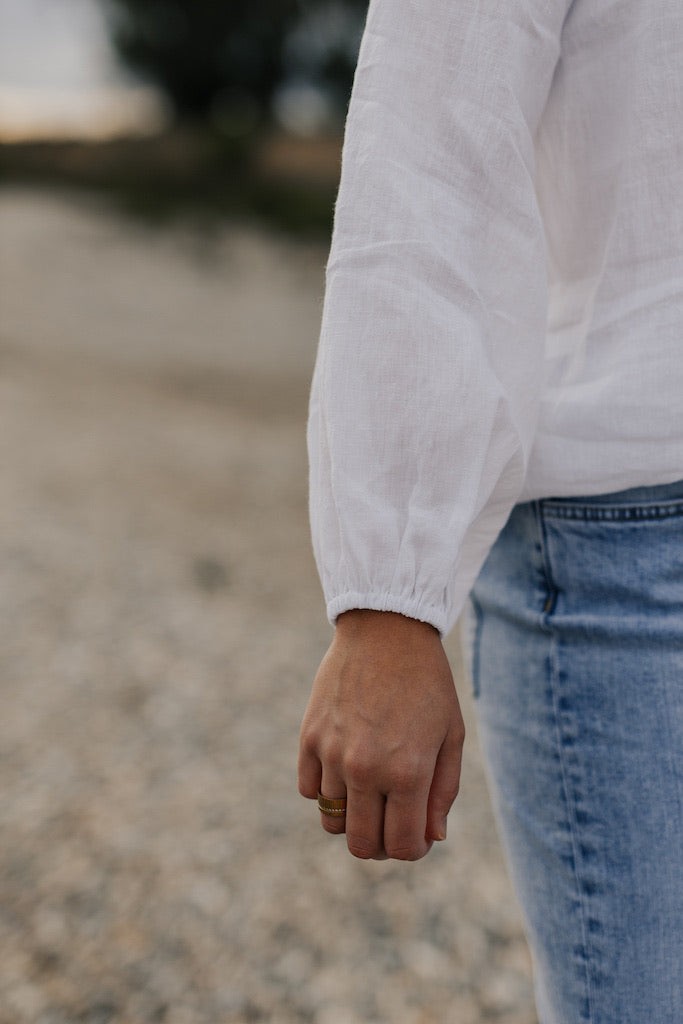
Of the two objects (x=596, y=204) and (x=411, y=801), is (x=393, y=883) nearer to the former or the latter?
(x=411, y=801)

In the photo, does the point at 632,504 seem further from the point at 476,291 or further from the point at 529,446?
the point at 476,291

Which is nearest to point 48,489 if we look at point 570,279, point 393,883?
point 393,883

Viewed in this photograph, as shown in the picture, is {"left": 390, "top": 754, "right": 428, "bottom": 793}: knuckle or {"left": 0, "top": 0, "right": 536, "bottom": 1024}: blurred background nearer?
{"left": 390, "top": 754, "right": 428, "bottom": 793}: knuckle

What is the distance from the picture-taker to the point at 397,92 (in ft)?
2.61

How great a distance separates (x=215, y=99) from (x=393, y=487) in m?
25.2

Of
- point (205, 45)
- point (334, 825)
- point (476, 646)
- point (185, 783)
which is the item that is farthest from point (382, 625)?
point (205, 45)

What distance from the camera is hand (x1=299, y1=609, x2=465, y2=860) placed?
0.75m

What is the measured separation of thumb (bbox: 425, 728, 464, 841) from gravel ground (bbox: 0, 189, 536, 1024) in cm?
136

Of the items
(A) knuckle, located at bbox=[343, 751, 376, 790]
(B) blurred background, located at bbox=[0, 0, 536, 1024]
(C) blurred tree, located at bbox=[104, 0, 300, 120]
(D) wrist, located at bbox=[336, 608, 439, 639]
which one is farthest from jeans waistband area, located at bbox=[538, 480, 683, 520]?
(C) blurred tree, located at bbox=[104, 0, 300, 120]

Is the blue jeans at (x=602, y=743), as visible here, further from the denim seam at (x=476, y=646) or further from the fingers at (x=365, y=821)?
the fingers at (x=365, y=821)

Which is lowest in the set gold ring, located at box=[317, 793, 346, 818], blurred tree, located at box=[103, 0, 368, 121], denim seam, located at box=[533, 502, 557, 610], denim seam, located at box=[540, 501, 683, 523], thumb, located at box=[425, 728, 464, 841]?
blurred tree, located at box=[103, 0, 368, 121]

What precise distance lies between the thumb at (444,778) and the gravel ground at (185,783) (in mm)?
1363

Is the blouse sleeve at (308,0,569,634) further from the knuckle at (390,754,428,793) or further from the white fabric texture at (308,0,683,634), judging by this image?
the knuckle at (390,754,428,793)

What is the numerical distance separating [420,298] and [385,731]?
0.39m
